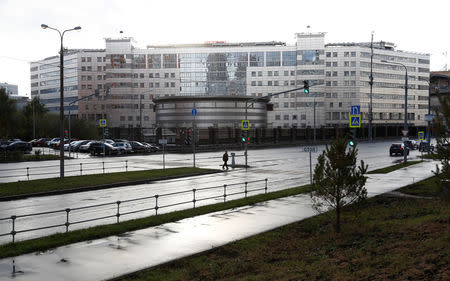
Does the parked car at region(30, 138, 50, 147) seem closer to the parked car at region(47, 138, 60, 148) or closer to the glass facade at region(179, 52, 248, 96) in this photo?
the parked car at region(47, 138, 60, 148)

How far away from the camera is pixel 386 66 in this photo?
5153 inches

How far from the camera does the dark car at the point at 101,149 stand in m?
50.5

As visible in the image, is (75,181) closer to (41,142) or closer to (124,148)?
(124,148)

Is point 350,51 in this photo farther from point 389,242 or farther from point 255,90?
point 389,242

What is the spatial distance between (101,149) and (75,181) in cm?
2577

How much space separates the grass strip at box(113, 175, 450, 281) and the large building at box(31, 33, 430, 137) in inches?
4130

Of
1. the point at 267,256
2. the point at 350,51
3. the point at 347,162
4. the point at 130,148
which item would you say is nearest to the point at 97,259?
the point at 267,256

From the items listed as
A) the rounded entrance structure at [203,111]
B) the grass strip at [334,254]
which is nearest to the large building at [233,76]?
the rounded entrance structure at [203,111]

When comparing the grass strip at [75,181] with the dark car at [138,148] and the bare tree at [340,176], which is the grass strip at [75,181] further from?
the dark car at [138,148]

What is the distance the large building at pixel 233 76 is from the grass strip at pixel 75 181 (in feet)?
296

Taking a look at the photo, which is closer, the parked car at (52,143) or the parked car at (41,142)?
the parked car at (52,143)

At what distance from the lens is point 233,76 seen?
12100 cm

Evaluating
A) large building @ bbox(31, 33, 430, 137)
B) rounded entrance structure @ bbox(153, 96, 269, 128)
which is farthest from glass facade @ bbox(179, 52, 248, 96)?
rounded entrance structure @ bbox(153, 96, 269, 128)

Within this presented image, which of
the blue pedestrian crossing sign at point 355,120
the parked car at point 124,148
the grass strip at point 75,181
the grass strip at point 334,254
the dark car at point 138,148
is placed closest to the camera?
the grass strip at point 334,254
